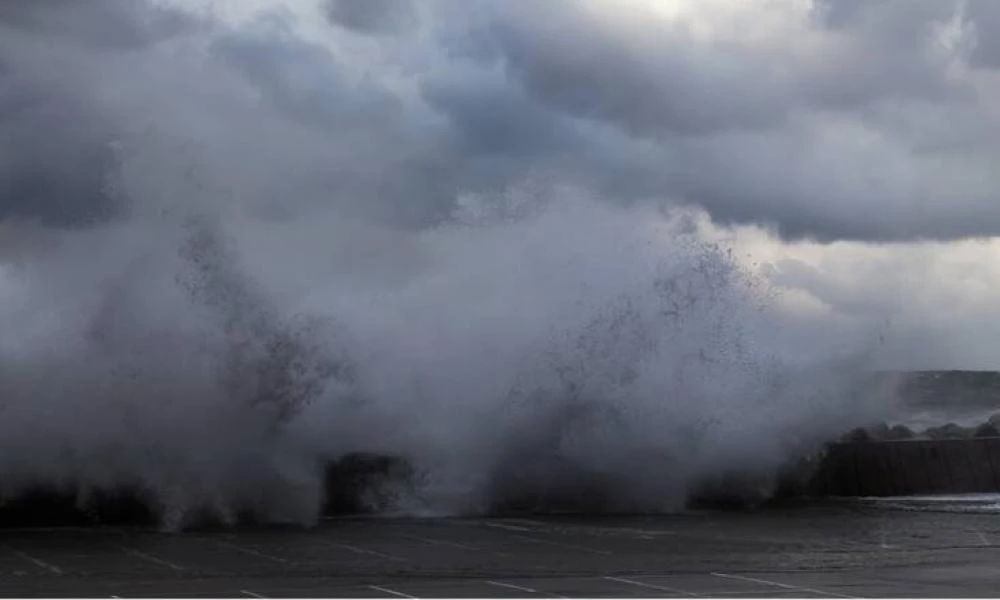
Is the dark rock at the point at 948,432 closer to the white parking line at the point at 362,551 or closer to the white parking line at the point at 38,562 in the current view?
the white parking line at the point at 362,551

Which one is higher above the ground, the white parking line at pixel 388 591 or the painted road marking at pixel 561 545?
the painted road marking at pixel 561 545

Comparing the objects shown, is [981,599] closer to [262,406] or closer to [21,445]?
[262,406]

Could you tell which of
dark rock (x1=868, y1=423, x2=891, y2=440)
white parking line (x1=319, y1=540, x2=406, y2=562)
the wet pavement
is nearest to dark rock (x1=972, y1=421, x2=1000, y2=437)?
dark rock (x1=868, y1=423, x2=891, y2=440)

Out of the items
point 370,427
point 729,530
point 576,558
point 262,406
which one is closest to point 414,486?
point 370,427

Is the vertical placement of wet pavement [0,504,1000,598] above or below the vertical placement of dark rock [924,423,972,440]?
below

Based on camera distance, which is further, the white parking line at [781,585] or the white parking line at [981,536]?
the white parking line at [981,536]

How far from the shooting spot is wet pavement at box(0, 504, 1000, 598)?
11.6 m

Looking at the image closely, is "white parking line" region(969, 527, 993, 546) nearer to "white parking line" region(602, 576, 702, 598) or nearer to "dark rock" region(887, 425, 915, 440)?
"white parking line" region(602, 576, 702, 598)

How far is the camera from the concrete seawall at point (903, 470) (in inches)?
890

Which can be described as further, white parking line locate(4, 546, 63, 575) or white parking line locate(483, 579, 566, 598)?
white parking line locate(4, 546, 63, 575)

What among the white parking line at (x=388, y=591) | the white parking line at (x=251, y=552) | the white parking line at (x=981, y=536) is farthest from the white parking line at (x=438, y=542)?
the white parking line at (x=981, y=536)

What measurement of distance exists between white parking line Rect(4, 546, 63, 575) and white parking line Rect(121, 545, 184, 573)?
2.89 ft

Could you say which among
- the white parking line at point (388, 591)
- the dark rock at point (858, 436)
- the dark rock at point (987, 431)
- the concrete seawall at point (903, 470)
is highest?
the dark rock at point (987, 431)

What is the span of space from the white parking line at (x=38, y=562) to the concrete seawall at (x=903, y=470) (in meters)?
12.6
